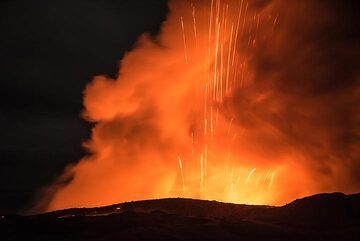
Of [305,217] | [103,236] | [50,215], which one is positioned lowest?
[103,236]

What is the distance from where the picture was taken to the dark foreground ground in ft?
99.5

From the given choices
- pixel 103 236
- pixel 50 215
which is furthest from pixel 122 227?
pixel 50 215

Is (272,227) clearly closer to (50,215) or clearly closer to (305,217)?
(305,217)

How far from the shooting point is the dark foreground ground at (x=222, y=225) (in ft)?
99.5

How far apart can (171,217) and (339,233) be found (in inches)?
553

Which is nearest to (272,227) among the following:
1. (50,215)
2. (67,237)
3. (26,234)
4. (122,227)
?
(122,227)

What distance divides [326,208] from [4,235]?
84.3ft

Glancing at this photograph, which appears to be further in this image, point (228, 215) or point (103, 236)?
point (228, 215)

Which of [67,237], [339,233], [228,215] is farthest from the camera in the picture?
[228,215]

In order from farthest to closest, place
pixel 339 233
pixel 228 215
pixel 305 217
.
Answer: pixel 228 215
pixel 305 217
pixel 339 233

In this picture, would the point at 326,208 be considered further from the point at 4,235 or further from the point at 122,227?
the point at 4,235

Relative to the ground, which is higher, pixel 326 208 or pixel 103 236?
pixel 326 208

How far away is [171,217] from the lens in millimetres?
37844

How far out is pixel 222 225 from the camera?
34344 mm
